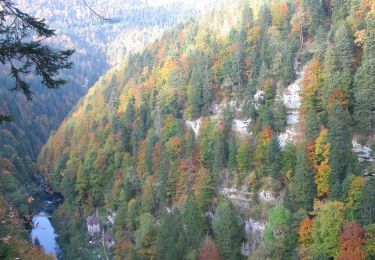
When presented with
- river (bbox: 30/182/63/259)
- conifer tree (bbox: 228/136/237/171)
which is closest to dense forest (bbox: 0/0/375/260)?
conifer tree (bbox: 228/136/237/171)

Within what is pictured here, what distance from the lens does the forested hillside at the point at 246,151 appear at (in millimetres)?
47562

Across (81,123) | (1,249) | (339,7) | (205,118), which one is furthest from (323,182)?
(81,123)

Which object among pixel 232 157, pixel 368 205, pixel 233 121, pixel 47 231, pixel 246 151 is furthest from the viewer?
pixel 47 231

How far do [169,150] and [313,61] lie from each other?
27860 millimetres

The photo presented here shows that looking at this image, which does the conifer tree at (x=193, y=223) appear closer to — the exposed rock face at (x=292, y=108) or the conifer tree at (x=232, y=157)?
the conifer tree at (x=232, y=157)

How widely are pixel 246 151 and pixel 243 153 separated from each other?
1.66ft

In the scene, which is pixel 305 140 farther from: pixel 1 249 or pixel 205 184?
pixel 1 249

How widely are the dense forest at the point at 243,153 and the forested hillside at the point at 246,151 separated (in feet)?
0.63

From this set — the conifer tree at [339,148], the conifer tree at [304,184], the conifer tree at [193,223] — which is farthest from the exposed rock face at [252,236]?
the conifer tree at [339,148]

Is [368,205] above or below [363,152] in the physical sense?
below

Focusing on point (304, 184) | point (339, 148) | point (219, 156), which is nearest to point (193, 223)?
point (219, 156)

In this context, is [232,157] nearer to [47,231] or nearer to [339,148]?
[339,148]

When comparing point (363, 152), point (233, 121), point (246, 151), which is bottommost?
point (246, 151)

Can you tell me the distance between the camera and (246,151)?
60.2 metres
